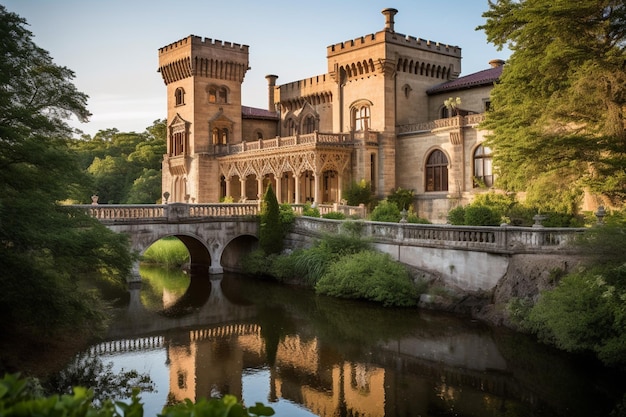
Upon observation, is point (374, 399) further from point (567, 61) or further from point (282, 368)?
point (567, 61)

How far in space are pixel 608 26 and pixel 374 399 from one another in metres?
15.4

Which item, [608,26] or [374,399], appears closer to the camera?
[374,399]

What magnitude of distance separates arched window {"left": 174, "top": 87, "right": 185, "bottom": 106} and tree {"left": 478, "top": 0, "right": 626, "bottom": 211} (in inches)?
1149

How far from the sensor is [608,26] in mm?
20062

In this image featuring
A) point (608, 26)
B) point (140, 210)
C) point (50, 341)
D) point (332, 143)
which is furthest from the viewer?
point (332, 143)

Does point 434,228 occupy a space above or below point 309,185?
below

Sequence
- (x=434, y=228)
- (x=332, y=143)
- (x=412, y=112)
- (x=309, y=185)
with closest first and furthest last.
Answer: (x=434, y=228), (x=332, y=143), (x=412, y=112), (x=309, y=185)

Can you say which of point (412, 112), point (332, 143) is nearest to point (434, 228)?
point (332, 143)

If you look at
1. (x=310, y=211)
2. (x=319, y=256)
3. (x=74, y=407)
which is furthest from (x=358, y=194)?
(x=74, y=407)

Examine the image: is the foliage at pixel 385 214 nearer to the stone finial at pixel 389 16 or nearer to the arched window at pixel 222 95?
the stone finial at pixel 389 16

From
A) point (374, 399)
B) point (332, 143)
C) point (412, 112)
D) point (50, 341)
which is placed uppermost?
point (412, 112)

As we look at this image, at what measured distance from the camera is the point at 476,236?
67.4 feet

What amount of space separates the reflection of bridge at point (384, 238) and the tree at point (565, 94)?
2.77 metres

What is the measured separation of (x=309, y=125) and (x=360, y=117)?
7285 mm
